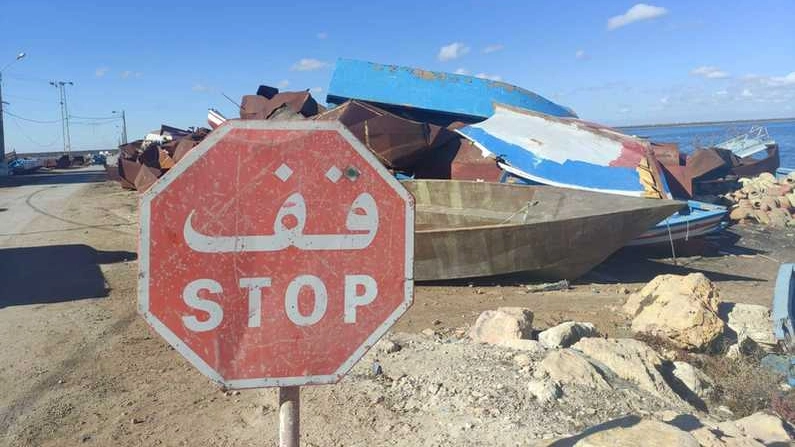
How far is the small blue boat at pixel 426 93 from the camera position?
Answer: 1379cm

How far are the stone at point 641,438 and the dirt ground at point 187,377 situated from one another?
0.49 metres

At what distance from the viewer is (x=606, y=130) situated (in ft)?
36.5

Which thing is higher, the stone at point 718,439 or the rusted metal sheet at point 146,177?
the rusted metal sheet at point 146,177

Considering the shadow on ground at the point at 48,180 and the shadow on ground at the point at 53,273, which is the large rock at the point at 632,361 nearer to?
the shadow on ground at the point at 53,273

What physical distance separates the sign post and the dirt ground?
1.52m

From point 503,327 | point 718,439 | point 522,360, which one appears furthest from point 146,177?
point 718,439

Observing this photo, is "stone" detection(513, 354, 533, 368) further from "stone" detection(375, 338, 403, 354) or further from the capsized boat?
the capsized boat

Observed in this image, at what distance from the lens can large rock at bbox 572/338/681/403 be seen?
12.0ft

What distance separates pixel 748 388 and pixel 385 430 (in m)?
2.68

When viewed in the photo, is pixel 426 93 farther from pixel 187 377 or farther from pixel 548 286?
pixel 187 377

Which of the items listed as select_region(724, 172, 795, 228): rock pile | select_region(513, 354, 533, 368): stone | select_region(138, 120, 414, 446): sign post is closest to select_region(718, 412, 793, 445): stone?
select_region(513, 354, 533, 368): stone

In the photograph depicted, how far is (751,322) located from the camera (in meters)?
5.12

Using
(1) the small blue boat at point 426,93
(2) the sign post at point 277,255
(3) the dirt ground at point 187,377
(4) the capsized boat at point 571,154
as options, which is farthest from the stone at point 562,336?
(1) the small blue boat at point 426,93

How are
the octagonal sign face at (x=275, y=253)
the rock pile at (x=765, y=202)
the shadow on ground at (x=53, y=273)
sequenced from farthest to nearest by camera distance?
the rock pile at (x=765, y=202)
the shadow on ground at (x=53, y=273)
the octagonal sign face at (x=275, y=253)
